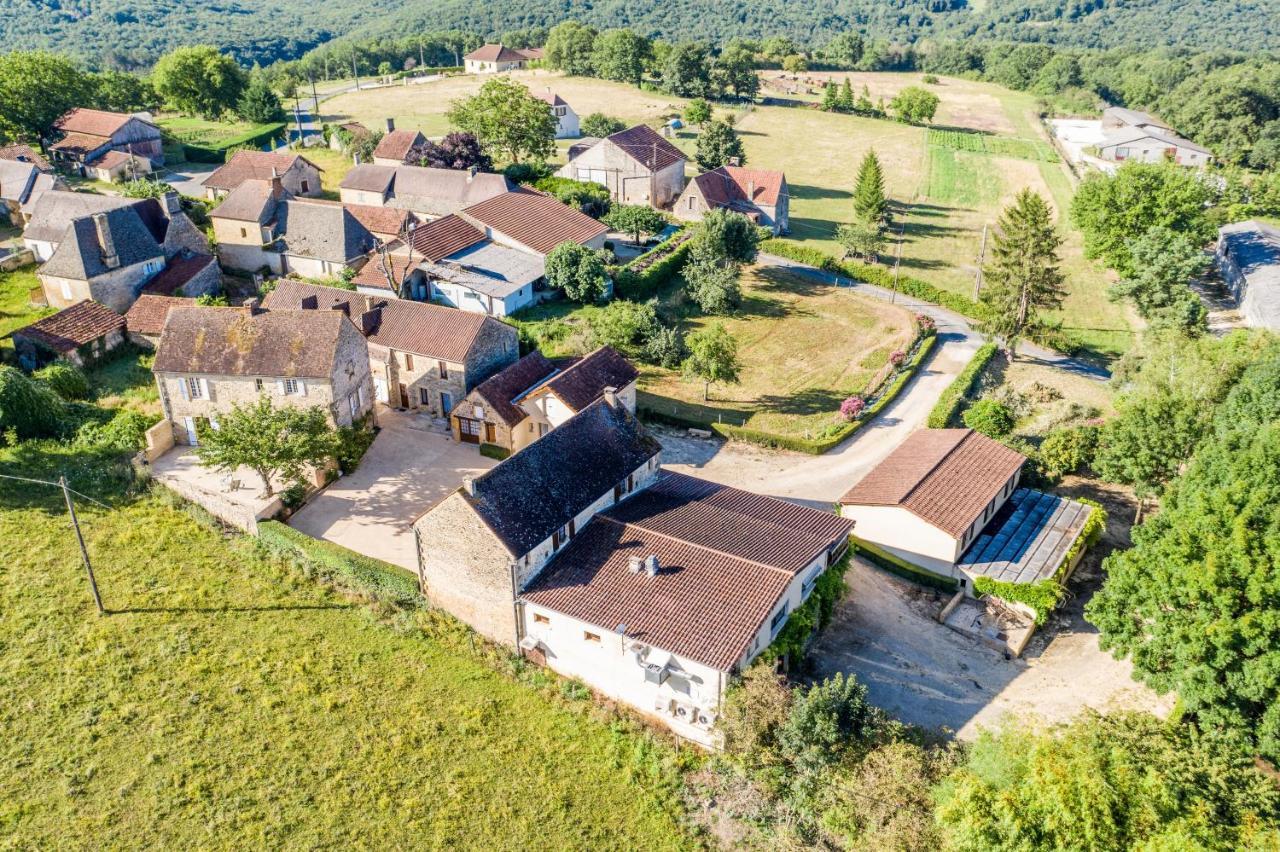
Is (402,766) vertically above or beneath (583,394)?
beneath

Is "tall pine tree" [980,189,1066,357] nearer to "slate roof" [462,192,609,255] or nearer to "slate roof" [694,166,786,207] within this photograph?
"slate roof" [694,166,786,207]

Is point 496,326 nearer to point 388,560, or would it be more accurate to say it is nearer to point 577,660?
point 388,560

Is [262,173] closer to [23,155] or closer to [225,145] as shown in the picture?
[23,155]

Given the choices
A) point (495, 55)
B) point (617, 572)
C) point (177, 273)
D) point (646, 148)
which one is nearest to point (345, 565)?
point (617, 572)

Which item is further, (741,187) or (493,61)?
(493,61)

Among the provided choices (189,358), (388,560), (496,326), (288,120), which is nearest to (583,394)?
(496,326)

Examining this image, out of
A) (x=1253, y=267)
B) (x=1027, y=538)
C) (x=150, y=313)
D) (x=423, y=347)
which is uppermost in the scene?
(x=423, y=347)

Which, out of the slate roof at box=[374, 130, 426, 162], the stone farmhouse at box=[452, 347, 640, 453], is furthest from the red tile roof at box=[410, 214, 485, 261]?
the slate roof at box=[374, 130, 426, 162]
